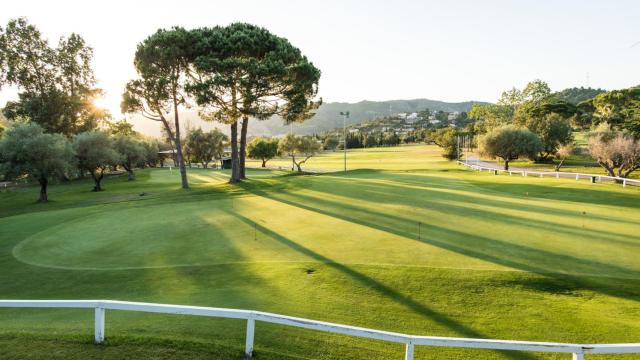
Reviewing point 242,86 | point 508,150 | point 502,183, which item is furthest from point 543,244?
point 508,150

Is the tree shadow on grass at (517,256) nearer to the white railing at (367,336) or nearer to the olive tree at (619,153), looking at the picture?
the white railing at (367,336)

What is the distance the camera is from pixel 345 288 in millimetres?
10438

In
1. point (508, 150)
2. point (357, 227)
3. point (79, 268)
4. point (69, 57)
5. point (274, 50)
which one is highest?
point (69, 57)

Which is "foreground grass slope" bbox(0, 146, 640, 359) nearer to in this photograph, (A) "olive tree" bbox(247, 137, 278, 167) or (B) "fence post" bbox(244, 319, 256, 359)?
(B) "fence post" bbox(244, 319, 256, 359)

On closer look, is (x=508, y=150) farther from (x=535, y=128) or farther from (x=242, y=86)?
(x=242, y=86)

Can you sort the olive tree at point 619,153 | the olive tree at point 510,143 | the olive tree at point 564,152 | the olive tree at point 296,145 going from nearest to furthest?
the olive tree at point 619,153, the olive tree at point 510,143, the olive tree at point 564,152, the olive tree at point 296,145

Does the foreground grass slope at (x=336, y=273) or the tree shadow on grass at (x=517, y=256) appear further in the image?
the tree shadow on grass at (x=517, y=256)

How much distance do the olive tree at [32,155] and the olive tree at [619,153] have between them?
A: 2491 inches

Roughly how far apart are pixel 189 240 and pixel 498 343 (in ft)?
45.2

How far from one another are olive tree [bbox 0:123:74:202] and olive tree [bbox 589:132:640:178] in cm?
6328

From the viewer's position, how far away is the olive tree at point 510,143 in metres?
61.1

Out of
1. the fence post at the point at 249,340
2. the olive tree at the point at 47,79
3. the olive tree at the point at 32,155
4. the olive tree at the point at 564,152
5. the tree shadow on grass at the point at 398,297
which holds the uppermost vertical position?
the olive tree at the point at 47,79

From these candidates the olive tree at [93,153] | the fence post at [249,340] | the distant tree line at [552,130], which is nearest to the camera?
the fence post at [249,340]

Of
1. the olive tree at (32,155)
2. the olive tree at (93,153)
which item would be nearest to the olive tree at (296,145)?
the olive tree at (93,153)
